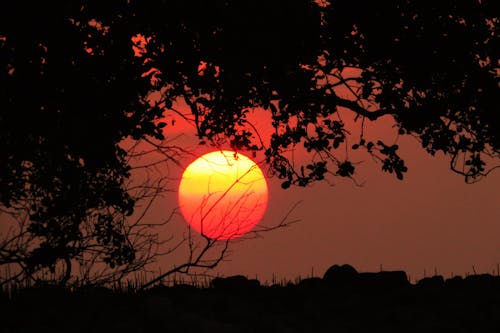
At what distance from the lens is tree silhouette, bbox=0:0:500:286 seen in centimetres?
845

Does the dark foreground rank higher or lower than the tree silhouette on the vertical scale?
lower

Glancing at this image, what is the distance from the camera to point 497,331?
7.85 meters

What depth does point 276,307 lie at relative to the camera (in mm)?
8734

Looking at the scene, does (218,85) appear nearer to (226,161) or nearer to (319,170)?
(226,161)

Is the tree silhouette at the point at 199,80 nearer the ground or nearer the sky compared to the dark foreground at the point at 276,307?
nearer the sky

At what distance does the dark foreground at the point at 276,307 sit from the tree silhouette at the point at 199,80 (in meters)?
0.63

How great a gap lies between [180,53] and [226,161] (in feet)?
6.66

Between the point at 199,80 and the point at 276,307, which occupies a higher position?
the point at 199,80

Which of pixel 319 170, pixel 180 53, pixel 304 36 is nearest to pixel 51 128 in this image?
pixel 180 53

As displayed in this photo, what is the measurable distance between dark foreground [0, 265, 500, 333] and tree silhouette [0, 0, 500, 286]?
2.06 ft

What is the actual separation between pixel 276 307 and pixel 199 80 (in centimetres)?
295

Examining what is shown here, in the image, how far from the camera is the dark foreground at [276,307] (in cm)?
735

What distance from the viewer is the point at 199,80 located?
32.0 feet

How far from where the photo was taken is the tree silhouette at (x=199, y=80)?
845cm
